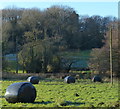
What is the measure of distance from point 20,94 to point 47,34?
41.8 meters

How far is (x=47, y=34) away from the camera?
52.5 m

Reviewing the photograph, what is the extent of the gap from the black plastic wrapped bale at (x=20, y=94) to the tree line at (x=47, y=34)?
108ft

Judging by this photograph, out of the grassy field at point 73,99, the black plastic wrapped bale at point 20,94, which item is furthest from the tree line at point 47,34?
the black plastic wrapped bale at point 20,94

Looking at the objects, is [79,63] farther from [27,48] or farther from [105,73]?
[105,73]

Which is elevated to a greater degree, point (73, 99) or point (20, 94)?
point (20, 94)

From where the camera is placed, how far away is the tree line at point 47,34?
4562 centimetres

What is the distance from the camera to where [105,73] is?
1441 inches

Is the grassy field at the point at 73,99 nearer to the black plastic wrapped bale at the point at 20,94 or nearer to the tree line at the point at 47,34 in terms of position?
the black plastic wrapped bale at the point at 20,94

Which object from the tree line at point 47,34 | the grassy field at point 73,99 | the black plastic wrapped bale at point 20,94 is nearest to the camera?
the grassy field at point 73,99

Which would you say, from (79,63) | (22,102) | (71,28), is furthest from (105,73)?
(22,102)

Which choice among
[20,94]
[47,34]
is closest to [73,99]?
[20,94]

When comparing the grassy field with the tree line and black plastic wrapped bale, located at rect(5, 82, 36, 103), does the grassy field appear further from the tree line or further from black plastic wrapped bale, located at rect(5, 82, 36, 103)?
the tree line

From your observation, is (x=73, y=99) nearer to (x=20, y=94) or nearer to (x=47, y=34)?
(x=20, y=94)

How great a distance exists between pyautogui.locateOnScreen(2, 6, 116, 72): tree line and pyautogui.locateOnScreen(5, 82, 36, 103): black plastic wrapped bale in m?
32.9
